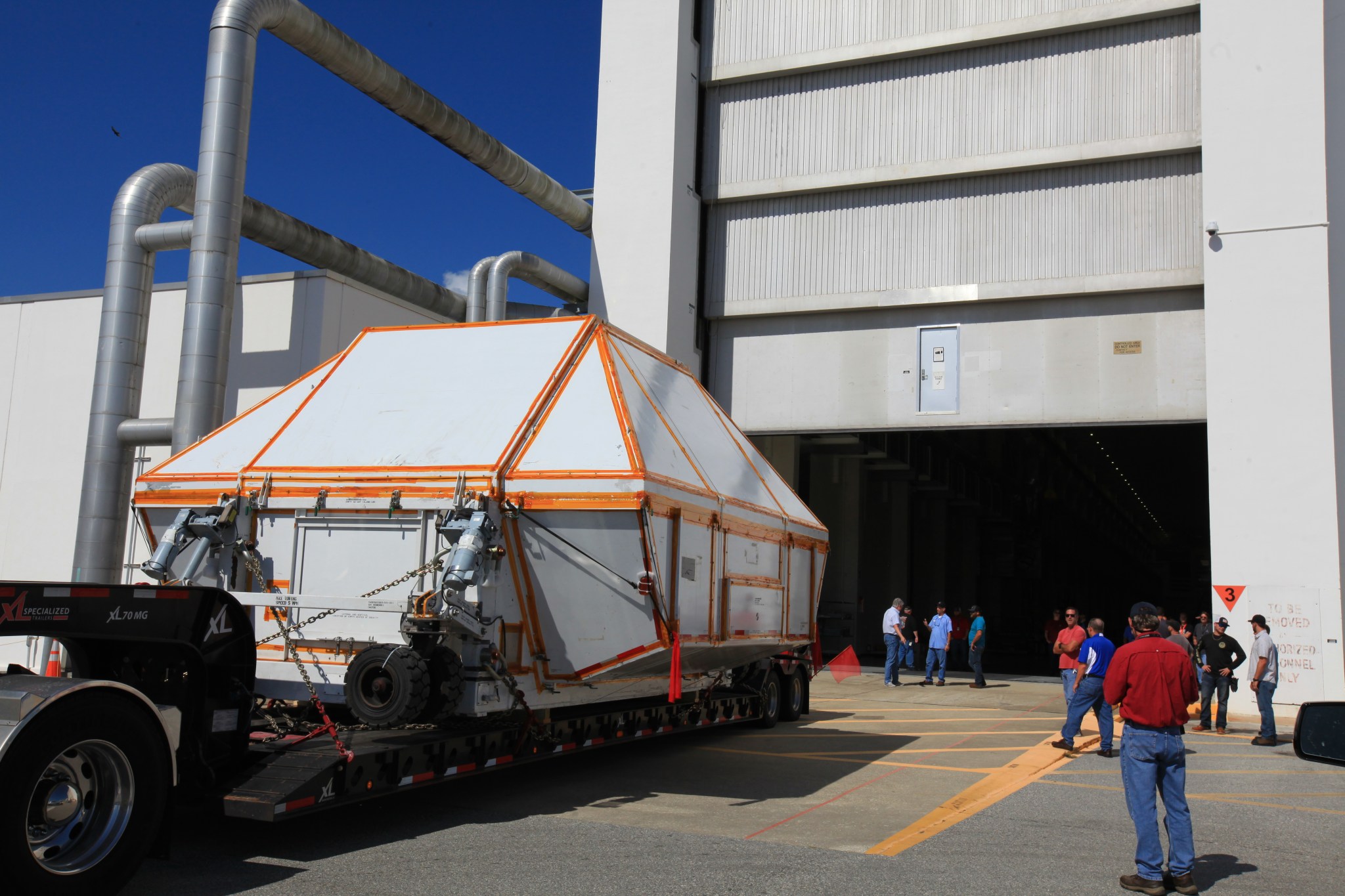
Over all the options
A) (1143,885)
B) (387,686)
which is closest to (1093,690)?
(1143,885)

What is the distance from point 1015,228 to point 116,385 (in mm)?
15411

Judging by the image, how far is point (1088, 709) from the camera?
39.7 ft

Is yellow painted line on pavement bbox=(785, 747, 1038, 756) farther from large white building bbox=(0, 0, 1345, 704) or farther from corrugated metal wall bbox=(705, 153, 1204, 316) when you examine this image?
corrugated metal wall bbox=(705, 153, 1204, 316)

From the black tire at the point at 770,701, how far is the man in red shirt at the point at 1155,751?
680cm

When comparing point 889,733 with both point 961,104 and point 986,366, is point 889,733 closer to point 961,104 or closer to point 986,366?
point 986,366

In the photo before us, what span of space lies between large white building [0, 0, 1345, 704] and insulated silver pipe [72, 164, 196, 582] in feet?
4.81

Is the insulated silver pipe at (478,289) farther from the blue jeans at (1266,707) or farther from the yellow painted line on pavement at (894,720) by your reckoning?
the blue jeans at (1266,707)

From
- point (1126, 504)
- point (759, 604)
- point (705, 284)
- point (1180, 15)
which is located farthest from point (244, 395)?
point (1126, 504)

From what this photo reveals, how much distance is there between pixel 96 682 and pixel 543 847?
2.93m

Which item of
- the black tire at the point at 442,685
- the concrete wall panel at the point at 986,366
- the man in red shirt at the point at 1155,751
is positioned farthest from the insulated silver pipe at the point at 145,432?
the man in red shirt at the point at 1155,751

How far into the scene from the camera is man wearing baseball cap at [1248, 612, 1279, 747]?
13.7 meters

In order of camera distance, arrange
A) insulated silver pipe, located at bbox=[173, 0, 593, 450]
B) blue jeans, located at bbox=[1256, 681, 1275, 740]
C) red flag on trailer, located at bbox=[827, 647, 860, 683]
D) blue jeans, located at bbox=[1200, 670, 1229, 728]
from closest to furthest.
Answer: blue jeans, located at bbox=[1256, 681, 1275, 740], blue jeans, located at bbox=[1200, 670, 1229, 728], insulated silver pipe, located at bbox=[173, 0, 593, 450], red flag on trailer, located at bbox=[827, 647, 860, 683]

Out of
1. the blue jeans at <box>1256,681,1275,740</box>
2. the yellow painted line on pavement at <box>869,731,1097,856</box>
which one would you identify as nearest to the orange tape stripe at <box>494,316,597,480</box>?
the yellow painted line on pavement at <box>869,731,1097,856</box>

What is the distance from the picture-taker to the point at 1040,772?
11.1 m
